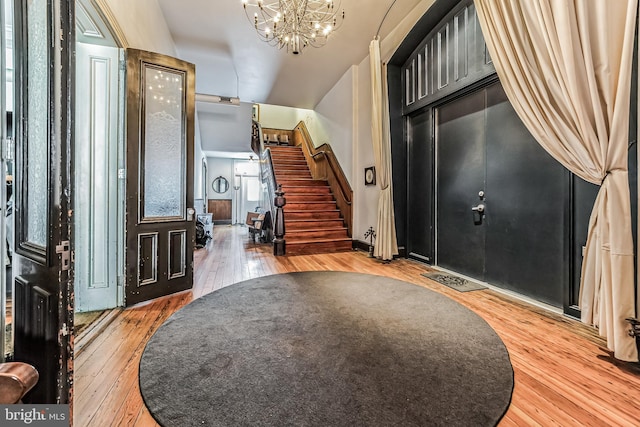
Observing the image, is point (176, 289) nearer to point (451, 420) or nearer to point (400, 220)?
point (451, 420)

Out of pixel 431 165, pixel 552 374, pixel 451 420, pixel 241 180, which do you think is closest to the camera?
pixel 451 420

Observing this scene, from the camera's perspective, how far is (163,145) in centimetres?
265

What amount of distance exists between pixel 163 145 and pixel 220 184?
8760 mm

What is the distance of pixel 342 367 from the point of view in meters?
1.51

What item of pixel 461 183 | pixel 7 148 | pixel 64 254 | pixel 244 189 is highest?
pixel 244 189

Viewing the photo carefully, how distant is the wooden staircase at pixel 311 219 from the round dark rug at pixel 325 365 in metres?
2.31

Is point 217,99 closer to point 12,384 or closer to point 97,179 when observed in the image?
point 97,179

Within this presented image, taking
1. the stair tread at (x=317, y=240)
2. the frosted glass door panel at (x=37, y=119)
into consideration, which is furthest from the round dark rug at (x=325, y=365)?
the stair tread at (x=317, y=240)

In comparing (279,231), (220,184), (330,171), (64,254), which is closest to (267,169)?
(330,171)

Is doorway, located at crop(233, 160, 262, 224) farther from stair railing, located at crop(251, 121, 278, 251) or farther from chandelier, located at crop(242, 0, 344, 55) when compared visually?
chandelier, located at crop(242, 0, 344, 55)

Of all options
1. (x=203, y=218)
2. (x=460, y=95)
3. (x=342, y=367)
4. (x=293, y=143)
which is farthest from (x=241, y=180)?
(x=342, y=367)

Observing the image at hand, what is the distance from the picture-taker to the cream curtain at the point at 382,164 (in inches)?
160

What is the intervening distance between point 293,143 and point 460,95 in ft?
24.2

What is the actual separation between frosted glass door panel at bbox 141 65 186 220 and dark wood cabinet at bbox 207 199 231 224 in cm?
857
